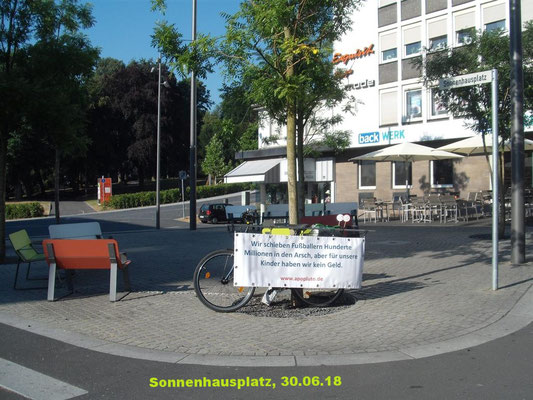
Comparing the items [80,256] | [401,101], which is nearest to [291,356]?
[80,256]

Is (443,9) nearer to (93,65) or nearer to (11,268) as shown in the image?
(93,65)

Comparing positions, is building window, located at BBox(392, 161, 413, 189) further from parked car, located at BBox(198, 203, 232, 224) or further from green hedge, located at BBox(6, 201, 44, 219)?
green hedge, located at BBox(6, 201, 44, 219)

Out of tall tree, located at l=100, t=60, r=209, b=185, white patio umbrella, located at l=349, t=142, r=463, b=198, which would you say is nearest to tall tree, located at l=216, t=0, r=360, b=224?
white patio umbrella, located at l=349, t=142, r=463, b=198

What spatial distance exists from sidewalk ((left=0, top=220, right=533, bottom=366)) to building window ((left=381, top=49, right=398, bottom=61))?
19.0 meters

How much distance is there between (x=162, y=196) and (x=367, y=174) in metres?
32.0

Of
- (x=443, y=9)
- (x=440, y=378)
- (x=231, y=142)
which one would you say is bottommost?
(x=440, y=378)

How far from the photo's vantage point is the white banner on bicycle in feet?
21.7

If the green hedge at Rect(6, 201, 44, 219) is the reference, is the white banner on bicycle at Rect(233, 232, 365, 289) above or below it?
below

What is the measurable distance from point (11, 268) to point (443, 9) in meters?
22.0

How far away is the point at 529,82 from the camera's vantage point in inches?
509

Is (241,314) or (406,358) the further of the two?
(241,314)

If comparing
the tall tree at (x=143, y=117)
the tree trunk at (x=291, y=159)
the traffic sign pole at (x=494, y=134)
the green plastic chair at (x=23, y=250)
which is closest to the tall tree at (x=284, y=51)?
the tree trunk at (x=291, y=159)

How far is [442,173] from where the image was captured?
82.1 ft

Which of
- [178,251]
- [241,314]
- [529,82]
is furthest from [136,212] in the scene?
[241,314]
